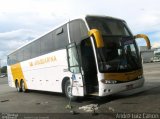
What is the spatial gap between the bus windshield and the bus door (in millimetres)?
1421

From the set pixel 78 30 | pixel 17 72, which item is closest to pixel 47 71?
pixel 78 30

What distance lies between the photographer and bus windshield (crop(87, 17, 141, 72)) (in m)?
11.3

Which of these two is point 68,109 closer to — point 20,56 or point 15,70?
point 20,56

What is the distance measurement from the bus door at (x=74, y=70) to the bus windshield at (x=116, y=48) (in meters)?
1.42

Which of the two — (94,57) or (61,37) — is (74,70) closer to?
(94,57)

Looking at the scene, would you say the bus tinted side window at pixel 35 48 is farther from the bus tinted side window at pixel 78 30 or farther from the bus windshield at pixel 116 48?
the bus windshield at pixel 116 48

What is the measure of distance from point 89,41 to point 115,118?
15.0 ft

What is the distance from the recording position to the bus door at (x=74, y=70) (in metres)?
12.2

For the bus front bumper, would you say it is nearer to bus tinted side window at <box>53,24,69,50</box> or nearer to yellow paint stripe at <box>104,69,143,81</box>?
yellow paint stripe at <box>104,69,143,81</box>

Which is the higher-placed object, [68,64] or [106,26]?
[106,26]

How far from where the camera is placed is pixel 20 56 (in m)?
21.7

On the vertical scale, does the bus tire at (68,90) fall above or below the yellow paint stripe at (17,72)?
below

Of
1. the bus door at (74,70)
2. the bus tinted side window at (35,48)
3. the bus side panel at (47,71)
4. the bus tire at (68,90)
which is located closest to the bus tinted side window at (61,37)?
the bus side panel at (47,71)

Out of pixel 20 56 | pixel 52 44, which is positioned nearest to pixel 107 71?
pixel 52 44
